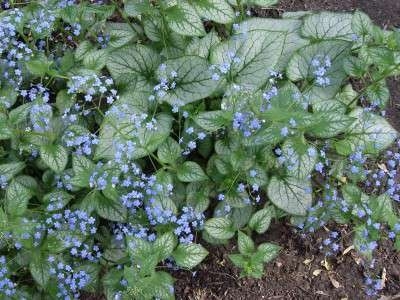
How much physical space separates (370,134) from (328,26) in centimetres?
84

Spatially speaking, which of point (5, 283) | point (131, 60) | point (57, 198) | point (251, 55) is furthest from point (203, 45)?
point (5, 283)

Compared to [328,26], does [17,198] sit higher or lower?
lower

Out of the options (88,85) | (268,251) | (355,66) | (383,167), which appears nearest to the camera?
(268,251)

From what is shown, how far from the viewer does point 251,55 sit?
3367mm

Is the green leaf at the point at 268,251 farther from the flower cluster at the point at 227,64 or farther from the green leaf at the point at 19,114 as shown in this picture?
the green leaf at the point at 19,114

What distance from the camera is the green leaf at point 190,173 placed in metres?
3.14

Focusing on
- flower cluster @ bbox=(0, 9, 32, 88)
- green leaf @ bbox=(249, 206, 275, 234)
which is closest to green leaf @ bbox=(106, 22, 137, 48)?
flower cluster @ bbox=(0, 9, 32, 88)

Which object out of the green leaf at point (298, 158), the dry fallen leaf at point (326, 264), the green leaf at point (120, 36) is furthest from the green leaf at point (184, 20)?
the dry fallen leaf at point (326, 264)

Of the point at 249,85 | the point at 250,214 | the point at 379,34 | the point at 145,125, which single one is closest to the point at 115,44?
the point at 145,125

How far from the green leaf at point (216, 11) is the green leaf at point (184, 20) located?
64 millimetres

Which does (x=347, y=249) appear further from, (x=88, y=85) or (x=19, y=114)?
(x=19, y=114)

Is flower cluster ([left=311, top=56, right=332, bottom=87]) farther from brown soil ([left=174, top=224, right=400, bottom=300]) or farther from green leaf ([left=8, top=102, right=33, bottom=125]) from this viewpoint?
green leaf ([left=8, top=102, right=33, bottom=125])

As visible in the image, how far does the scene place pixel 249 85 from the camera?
3309mm

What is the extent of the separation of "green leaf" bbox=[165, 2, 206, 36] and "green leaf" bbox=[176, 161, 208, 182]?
0.84 m
